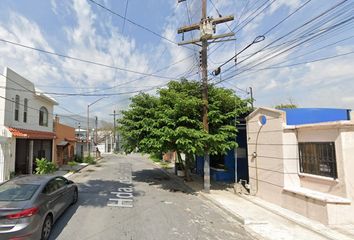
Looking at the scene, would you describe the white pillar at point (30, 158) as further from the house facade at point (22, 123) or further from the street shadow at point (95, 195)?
the street shadow at point (95, 195)

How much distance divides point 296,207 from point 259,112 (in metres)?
4.36

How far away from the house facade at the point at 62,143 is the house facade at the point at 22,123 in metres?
1.27

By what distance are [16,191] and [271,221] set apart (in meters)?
7.54

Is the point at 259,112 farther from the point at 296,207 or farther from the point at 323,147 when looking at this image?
the point at 296,207

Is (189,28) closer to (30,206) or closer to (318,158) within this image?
(318,158)

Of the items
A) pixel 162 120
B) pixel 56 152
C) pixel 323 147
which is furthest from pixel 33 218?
pixel 56 152

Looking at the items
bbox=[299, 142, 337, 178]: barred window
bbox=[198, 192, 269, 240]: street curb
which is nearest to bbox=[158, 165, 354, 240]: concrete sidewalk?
bbox=[198, 192, 269, 240]: street curb

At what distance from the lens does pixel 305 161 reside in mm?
9000

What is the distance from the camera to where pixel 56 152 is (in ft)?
71.5

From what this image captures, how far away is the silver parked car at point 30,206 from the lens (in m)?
4.92

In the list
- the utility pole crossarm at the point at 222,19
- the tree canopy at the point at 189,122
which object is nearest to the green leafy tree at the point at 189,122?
A: the tree canopy at the point at 189,122

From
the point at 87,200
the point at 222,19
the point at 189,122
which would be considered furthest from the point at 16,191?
the point at 222,19

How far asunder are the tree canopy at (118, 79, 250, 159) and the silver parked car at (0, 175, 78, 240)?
544cm

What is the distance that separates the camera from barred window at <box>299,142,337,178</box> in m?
7.86
